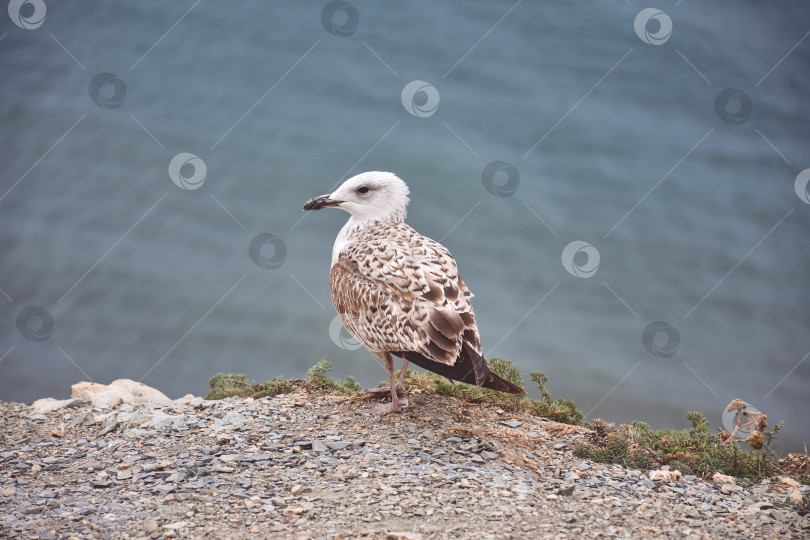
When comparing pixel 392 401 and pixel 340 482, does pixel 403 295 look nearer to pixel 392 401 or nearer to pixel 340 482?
pixel 392 401

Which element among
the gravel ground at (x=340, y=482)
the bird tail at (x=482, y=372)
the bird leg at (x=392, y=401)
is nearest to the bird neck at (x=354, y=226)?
the bird leg at (x=392, y=401)

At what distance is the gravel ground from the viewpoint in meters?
6.45

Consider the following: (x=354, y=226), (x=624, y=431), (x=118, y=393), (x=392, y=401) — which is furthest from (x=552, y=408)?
(x=118, y=393)

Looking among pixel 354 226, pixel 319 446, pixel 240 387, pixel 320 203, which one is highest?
pixel 320 203

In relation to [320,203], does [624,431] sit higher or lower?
→ lower

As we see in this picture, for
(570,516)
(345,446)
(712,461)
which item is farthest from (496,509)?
A: (712,461)

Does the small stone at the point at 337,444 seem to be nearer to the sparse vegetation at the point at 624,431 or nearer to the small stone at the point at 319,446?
the small stone at the point at 319,446

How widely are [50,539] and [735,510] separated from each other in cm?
630

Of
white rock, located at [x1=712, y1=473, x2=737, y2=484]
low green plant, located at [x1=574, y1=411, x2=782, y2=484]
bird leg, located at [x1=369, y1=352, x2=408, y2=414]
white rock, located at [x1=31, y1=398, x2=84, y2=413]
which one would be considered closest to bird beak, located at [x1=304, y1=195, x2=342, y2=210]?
bird leg, located at [x1=369, y1=352, x2=408, y2=414]

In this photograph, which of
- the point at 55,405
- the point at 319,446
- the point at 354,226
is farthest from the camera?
the point at 55,405

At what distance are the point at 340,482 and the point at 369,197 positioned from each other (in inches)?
134

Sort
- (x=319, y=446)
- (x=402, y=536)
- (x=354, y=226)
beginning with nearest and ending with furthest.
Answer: (x=402, y=536), (x=319, y=446), (x=354, y=226)

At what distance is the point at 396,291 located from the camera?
7.95m

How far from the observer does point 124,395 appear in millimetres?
10461
